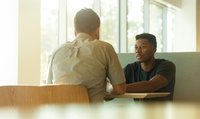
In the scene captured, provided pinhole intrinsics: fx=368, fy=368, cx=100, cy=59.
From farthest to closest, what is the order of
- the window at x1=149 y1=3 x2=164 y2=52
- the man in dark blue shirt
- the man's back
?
the window at x1=149 y1=3 x2=164 y2=52 → the man in dark blue shirt → the man's back

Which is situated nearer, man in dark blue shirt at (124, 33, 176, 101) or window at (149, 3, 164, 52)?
man in dark blue shirt at (124, 33, 176, 101)

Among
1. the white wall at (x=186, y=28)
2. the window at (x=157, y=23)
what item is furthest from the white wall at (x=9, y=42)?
the white wall at (x=186, y=28)

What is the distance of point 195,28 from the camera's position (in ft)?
26.5

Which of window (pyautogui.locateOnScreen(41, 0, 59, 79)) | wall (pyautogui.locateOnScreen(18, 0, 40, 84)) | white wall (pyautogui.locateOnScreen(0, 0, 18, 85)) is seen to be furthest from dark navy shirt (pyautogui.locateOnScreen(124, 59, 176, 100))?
window (pyautogui.locateOnScreen(41, 0, 59, 79))

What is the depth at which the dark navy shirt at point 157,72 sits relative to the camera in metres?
2.69

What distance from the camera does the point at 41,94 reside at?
5.36ft

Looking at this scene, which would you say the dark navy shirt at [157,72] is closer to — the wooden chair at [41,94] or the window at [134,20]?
the wooden chair at [41,94]

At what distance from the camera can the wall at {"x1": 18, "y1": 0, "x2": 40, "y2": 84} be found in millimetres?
3191

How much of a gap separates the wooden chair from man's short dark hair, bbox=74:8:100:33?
1.40 ft

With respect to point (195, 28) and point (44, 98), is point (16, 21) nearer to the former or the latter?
point (44, 98)

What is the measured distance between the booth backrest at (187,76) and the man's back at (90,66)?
3.82 feet

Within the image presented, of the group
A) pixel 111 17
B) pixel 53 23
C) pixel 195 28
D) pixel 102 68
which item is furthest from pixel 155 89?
pixel 195 28

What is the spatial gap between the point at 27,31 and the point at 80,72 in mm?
1313

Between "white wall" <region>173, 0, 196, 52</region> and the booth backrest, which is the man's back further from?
"white wall" <region>173, 0, 196, 52</region>
